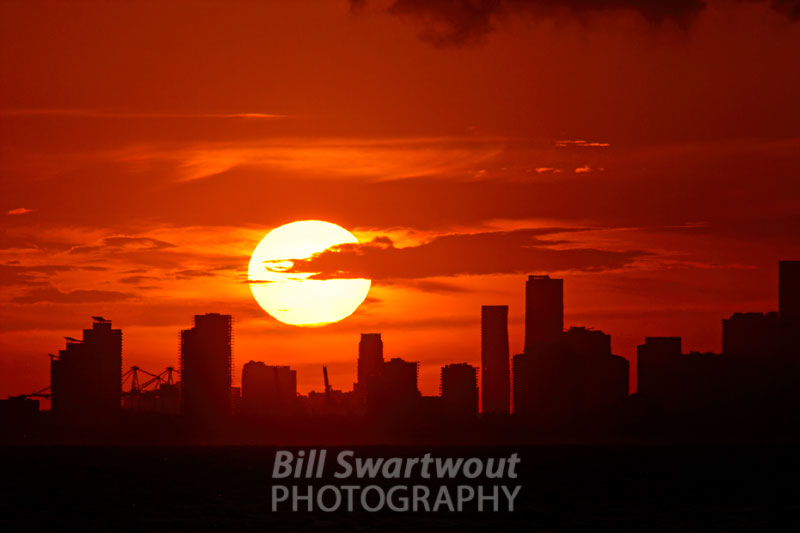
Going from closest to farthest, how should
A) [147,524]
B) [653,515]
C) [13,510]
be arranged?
[147,524]
[653,515]
[13,510]

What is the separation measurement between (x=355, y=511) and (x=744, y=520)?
53753 millimetres

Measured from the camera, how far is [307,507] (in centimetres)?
19038

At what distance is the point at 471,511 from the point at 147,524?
4680 cm

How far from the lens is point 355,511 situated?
17700cm

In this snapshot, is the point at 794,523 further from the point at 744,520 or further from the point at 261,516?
the point at 261,516

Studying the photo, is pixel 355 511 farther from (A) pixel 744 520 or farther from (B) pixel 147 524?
(A) pixel 744 520

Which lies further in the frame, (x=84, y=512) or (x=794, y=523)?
(x=84, y=512)

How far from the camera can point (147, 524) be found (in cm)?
16088

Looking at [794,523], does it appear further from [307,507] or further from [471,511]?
[307,507]

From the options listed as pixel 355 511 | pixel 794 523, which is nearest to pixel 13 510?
pixel 355 511

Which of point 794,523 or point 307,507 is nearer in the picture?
point 794,523

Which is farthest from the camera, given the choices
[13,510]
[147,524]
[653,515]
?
[13,510]

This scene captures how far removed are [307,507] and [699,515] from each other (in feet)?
192

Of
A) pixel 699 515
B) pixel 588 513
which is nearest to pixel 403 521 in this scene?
pixel 588 513
